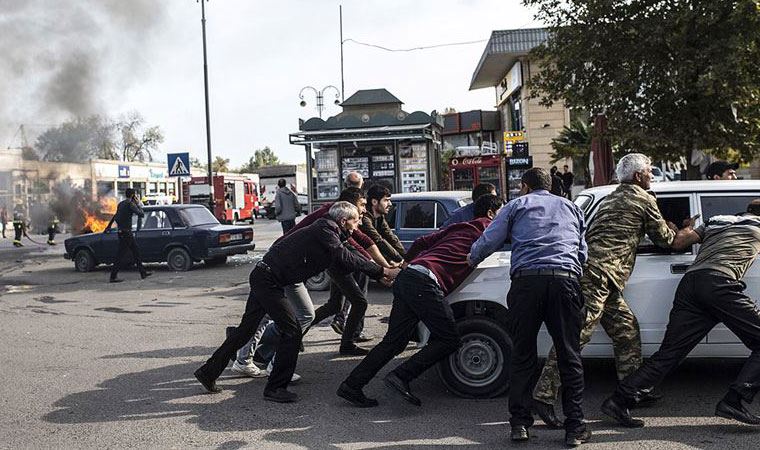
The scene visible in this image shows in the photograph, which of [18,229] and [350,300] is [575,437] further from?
[18,229]

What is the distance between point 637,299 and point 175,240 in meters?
12.6

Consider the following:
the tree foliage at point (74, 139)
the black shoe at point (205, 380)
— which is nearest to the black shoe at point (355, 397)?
the black shoe at point (205, 380)

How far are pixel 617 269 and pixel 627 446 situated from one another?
119cm

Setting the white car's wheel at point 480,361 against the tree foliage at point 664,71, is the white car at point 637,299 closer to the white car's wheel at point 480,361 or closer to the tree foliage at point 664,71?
the white car's wheel at point 480,361

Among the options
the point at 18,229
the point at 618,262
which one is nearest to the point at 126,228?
the point at 618,262

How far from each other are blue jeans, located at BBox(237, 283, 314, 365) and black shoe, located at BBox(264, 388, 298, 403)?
54 centimetres

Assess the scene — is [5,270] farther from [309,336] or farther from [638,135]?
[638,135]

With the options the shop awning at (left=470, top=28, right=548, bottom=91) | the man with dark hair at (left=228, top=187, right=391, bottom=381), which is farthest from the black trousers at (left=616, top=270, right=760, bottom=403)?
the shop awning at (left=470, top=28, right=548, bottom=91)

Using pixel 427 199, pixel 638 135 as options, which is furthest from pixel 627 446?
pixel 638 135

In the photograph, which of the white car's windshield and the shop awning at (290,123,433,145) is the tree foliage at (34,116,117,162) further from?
the shop awning at (290,123,433,145)

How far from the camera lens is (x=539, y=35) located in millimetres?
34656

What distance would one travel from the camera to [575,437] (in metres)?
4.89

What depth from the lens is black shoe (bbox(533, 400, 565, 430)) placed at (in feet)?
17.3

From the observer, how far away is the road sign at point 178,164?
22.8 meters
